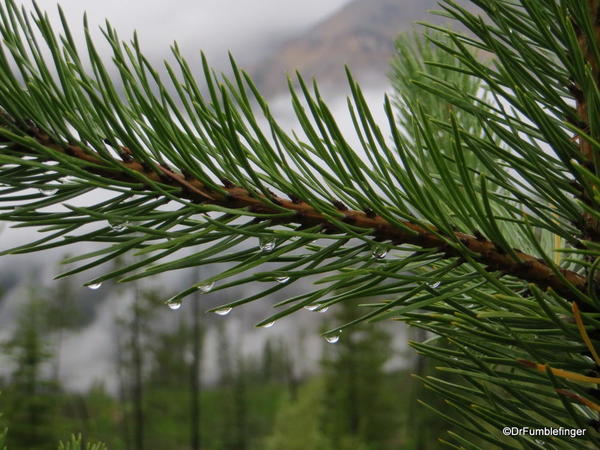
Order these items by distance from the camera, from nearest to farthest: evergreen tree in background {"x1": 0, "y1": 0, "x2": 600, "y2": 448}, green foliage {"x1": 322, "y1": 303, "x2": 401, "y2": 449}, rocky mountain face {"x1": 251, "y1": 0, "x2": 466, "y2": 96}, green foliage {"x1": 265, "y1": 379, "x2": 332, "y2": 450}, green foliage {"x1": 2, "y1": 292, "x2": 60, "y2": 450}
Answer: evergreen tree in background {"x1": 0, "y1": 0, "x2": 600, "y2": 448}
green foliage {"x1": 2, "y1": 292, "x2": 60, "y2": 450}
green foliage {"x1": 265, "y1": 379, "x2": 332, "y2": 450}
green foliage {"x1": 322, "y1": 303, "x2": 401, "y2": 449}
rocky mountain face {"x1": 251, "y1": 0, "x2": 466, "y2": 96}

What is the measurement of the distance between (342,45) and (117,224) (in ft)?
478

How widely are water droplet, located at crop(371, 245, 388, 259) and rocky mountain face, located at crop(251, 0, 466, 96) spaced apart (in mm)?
119149

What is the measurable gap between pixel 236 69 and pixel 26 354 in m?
15.7

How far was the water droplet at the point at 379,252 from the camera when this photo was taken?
0.63 meters

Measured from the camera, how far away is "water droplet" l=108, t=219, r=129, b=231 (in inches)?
23.2

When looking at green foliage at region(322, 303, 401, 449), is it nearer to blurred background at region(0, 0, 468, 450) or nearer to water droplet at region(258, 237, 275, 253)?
blurred background at region(0, 0, 468, 450)

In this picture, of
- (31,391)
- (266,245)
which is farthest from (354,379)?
(266,245)

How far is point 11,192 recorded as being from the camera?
0.59m

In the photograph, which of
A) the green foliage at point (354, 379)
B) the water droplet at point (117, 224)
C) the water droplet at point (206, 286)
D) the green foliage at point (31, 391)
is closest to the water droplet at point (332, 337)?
the water droplet at point (206, 286)

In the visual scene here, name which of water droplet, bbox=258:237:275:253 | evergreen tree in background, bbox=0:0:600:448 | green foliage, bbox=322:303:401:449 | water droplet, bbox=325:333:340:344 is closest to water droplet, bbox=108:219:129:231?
evergreen tree in background, bbox=0:0:600:448

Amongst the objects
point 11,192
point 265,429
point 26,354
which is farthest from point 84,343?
point 11,192

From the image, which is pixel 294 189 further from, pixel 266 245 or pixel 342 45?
pixel 342 45

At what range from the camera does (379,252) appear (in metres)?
0.65

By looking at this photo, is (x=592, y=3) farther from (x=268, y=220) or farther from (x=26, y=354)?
(x=26, y=354)
